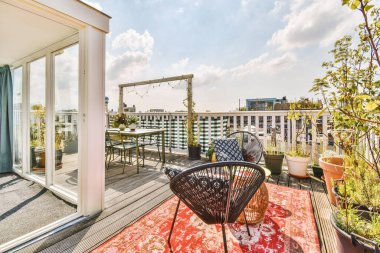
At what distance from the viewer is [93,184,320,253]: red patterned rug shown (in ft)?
5.06

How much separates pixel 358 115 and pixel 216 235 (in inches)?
59.3

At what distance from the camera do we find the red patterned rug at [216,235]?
1.54m

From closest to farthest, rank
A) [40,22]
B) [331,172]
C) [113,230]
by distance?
[113,230], [40,22], [331,172]

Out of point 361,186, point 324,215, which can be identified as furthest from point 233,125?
point 361,186

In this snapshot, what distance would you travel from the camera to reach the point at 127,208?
223 centimetres

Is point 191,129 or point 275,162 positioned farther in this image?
point 191,129

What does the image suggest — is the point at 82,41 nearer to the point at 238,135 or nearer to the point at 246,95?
the point at 238,135

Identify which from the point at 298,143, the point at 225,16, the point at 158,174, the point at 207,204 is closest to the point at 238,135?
the point at 298,143

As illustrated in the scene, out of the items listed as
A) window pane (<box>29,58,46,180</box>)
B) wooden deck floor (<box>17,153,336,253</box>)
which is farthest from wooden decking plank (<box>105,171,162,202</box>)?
window pane (<box>29,58,46,180</box>)

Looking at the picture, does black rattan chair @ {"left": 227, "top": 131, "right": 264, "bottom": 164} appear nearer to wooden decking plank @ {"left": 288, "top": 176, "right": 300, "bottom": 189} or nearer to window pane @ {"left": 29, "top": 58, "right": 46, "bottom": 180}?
wooden decking plank @ {"left": 288, "top": 176, "right": 300, "bottom": 189}

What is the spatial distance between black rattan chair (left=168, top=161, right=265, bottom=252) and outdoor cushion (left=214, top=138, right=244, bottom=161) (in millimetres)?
1295

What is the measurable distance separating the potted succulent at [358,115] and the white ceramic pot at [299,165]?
788mm

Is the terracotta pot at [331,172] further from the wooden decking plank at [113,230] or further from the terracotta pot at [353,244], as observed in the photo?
the wooden decking plank at [113,230]

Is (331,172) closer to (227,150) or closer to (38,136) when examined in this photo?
(227,150)
